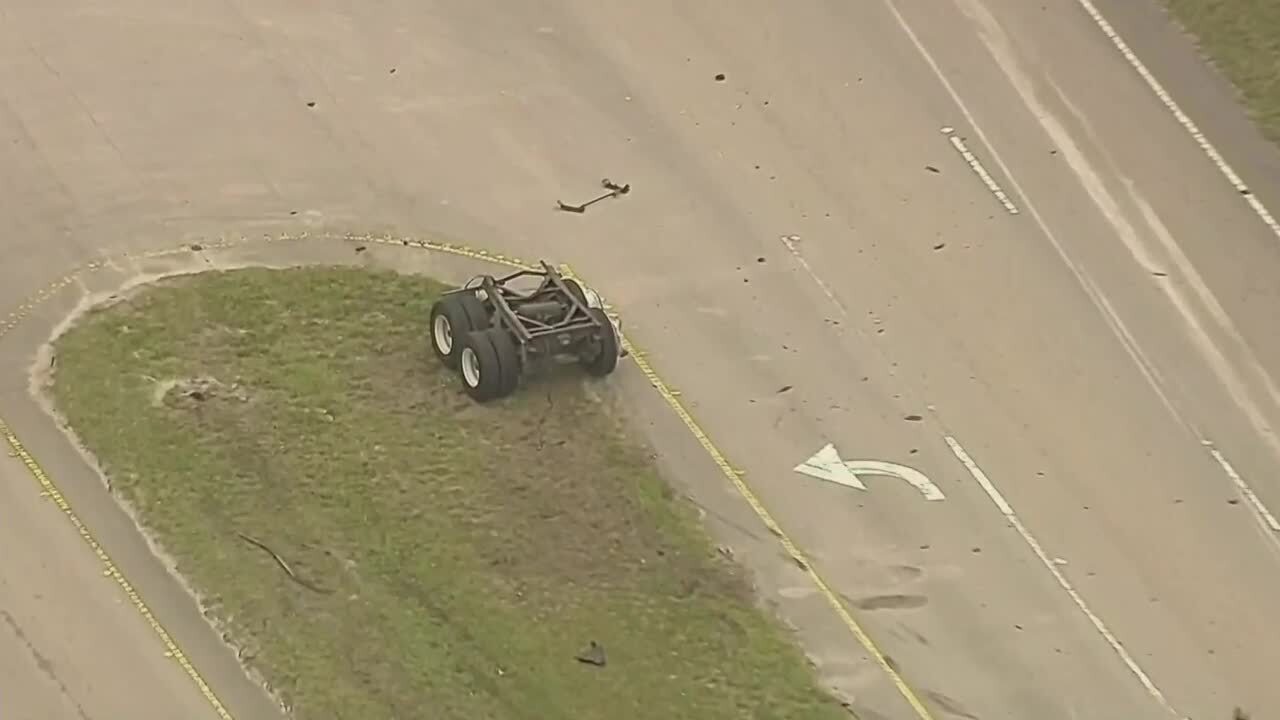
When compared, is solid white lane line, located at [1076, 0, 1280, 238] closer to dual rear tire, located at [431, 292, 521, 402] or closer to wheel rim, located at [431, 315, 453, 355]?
dual rear tire, located at [431, 292, 521, 402]

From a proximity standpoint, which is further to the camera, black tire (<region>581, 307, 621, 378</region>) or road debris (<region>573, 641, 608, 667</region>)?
black tire (<region>581, 307, 621, 378</region>)

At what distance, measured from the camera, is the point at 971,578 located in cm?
1889

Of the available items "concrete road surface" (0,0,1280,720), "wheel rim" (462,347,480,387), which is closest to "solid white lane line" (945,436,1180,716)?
"concrete road surface" (0,0,1280,720)

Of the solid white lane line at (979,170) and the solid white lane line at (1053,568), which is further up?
the solid white lane line at (979,170)

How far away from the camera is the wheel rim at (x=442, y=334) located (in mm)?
19827

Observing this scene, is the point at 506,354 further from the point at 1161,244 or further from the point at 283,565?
the point at 1161,244

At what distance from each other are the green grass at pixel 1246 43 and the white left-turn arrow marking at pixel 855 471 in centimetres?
755

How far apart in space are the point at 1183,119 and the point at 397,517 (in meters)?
11.7

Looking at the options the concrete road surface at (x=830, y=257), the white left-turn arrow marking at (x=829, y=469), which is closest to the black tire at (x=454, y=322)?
the concrete road surface at (x=830, y=257)

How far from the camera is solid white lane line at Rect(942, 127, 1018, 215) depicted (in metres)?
22.8

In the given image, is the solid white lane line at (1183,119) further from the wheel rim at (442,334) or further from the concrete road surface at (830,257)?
the wheel rim at (442,334)

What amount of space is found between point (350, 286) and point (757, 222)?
16.1 ft

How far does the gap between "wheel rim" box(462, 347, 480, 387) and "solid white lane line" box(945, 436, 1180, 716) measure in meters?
5.12

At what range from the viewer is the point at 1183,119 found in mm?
23828
